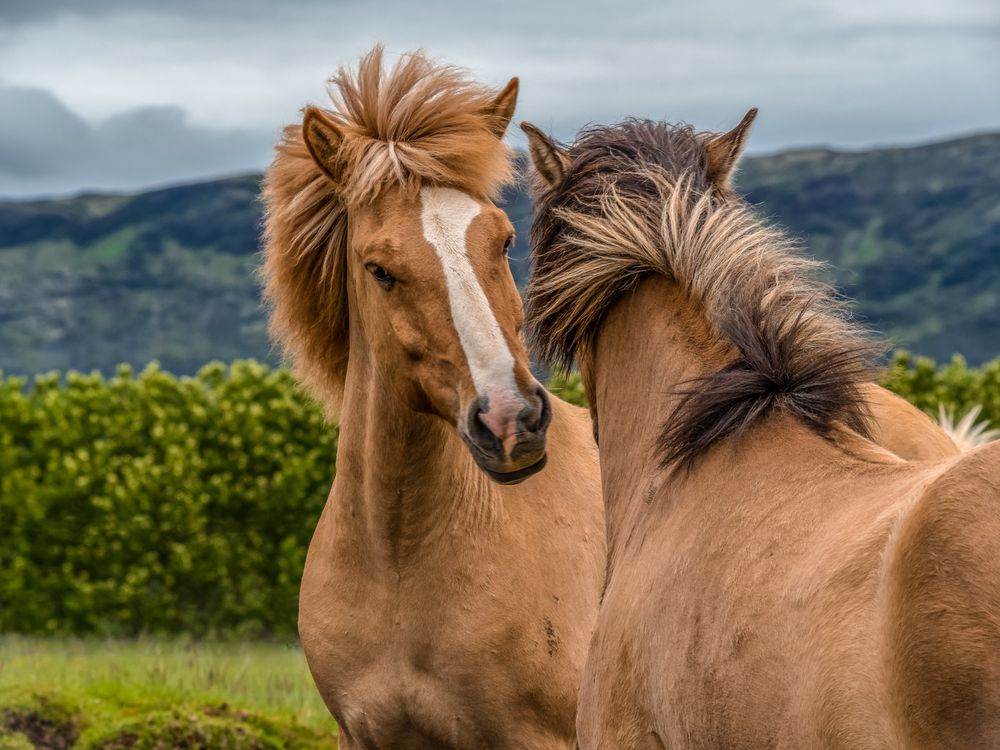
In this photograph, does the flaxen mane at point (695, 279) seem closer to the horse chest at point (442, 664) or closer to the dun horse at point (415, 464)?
the dun horse at point (415, 464)

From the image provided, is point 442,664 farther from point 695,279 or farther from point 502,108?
point 502,108

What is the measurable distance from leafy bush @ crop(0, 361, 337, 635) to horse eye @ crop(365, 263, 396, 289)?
649cm

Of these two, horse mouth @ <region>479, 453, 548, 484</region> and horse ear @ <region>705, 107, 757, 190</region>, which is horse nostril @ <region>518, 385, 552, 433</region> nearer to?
horse mouth @ <region>479, 453, 548, 484</region>

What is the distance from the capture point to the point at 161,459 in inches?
424

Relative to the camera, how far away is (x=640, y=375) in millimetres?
3498

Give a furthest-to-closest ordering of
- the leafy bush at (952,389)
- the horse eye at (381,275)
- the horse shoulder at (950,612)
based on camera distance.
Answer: the leafy bush at (952,389) → the horse eye at (381,275) → the horse shoulder at (950,612)

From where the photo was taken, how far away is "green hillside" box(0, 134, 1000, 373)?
41.5m

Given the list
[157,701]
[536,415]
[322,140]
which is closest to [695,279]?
[536,415]

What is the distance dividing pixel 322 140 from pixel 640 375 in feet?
4.64

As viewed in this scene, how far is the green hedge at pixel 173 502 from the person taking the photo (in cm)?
1051

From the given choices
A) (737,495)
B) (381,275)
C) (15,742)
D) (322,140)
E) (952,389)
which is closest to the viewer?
(737,495)

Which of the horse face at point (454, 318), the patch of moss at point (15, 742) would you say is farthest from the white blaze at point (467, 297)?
the patch of moss at point (15, 742)

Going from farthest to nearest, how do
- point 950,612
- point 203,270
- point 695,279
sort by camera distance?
1. point 203,270
2. point 695,279
3. point 950,612

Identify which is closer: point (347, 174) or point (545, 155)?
point (545, 155)
